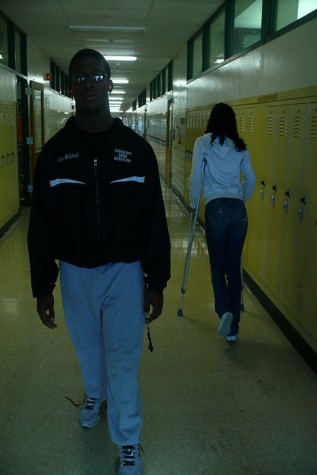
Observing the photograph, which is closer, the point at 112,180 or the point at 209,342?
the point at 112,180

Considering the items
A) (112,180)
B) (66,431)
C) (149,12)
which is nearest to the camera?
(112,180)

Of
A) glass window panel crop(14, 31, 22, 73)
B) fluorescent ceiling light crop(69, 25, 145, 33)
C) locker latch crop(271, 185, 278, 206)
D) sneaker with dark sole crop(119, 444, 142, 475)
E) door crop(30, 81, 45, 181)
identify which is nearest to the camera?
sneaker with dark sole crop(119, 444, 142, 475)

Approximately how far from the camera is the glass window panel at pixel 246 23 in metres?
4.91

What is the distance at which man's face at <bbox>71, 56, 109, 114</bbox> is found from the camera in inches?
75.5

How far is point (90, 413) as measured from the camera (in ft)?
8.22

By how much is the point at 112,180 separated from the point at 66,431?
1.35m

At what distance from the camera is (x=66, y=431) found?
2.48 meters

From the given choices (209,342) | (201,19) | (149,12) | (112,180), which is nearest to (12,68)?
(149,12)

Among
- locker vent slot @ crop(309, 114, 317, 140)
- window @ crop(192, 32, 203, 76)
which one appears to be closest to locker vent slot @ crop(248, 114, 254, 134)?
locker vent slot @ crop(309, 114, 317, 140)

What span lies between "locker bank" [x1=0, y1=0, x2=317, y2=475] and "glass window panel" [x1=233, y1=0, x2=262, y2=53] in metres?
0.02

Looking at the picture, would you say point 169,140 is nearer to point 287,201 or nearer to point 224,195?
point 287,201

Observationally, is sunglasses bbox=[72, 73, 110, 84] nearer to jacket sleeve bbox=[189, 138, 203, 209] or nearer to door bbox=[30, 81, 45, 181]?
jacket sleeve bbox=[189, 138, 203, 209]

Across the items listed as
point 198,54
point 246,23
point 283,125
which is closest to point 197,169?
point 283,125

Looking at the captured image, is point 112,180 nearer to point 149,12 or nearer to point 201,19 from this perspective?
point 149,12
